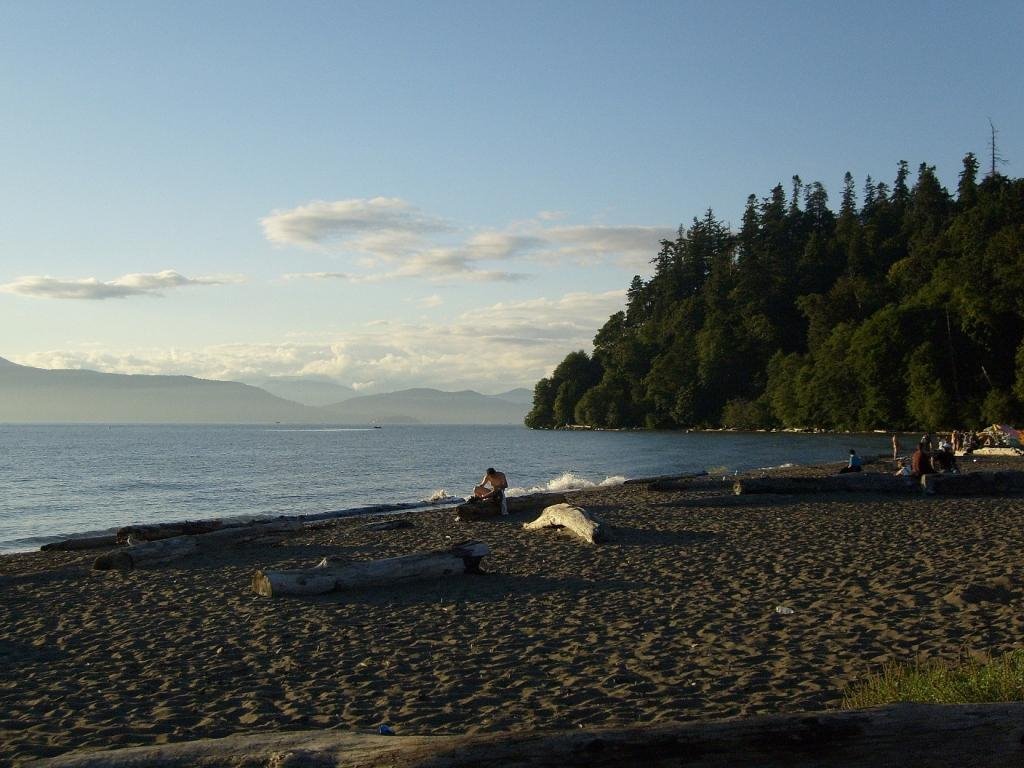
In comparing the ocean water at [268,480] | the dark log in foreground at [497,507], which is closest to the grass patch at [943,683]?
the dark log in foreground at [497,507]

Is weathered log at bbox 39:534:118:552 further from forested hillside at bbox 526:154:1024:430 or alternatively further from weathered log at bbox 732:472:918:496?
forested hillside at bbox 526:154:1024:430

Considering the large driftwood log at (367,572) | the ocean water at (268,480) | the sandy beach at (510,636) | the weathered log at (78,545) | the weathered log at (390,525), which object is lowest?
the ocean water at (268,480)

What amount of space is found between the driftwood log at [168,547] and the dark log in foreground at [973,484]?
1974 cm

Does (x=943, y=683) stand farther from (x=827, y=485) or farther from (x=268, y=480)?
(x=268, y=480)

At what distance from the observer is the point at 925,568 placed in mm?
13641

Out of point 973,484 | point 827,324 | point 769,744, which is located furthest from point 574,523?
point 827,324

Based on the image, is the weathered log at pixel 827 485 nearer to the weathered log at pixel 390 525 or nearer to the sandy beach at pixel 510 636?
the sandy beach at pixel 510 636

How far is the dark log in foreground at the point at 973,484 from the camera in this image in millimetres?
25500

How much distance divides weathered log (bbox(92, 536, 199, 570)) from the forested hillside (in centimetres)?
8608

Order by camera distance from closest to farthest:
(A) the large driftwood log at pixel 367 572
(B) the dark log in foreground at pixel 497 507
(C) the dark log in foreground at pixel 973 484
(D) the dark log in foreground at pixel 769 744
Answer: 1. (D) the dark log in foreground at pixel 769 744
2. (A) the large driftwood log at pixel 367 572
3. (B) the dark log in foreground at pixel 497 507
4. (C) the dark log in foreground at pixel 973 484

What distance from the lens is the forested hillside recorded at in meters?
94.4

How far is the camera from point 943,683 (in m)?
6.69

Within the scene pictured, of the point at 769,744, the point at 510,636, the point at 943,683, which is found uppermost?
the point at 769,744

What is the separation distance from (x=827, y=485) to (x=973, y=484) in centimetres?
420
